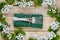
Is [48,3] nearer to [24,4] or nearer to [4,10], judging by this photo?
[24,4]

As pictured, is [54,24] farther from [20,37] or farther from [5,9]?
[5,9]

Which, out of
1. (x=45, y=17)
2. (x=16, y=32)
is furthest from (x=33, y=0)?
(x=16, y=32)

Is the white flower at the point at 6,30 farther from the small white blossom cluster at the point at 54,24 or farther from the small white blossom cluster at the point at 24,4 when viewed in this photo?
the small white blossom cluster at the point at 54,24

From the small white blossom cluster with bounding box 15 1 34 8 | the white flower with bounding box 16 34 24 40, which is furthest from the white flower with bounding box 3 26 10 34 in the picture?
the small white blossom cluster with bounding box 15 1 34 8

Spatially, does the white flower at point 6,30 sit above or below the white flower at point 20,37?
above

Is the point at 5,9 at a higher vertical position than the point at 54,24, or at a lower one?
higher

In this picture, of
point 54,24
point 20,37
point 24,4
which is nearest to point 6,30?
point 20,37

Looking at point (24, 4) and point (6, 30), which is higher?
point (24, 4)

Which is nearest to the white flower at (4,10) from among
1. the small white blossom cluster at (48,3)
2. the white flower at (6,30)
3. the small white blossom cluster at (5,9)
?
the small white blossom cluster at (5,9)

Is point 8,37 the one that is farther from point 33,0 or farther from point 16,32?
point 33,0

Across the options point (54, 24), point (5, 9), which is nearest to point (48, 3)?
point (54, 24)

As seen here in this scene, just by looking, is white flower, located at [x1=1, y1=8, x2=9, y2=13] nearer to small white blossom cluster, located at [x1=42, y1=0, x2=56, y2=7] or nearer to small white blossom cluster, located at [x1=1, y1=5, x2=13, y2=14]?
small white blossom cluster, located at [x1=1, y1=5, x2=13, y2=14]
